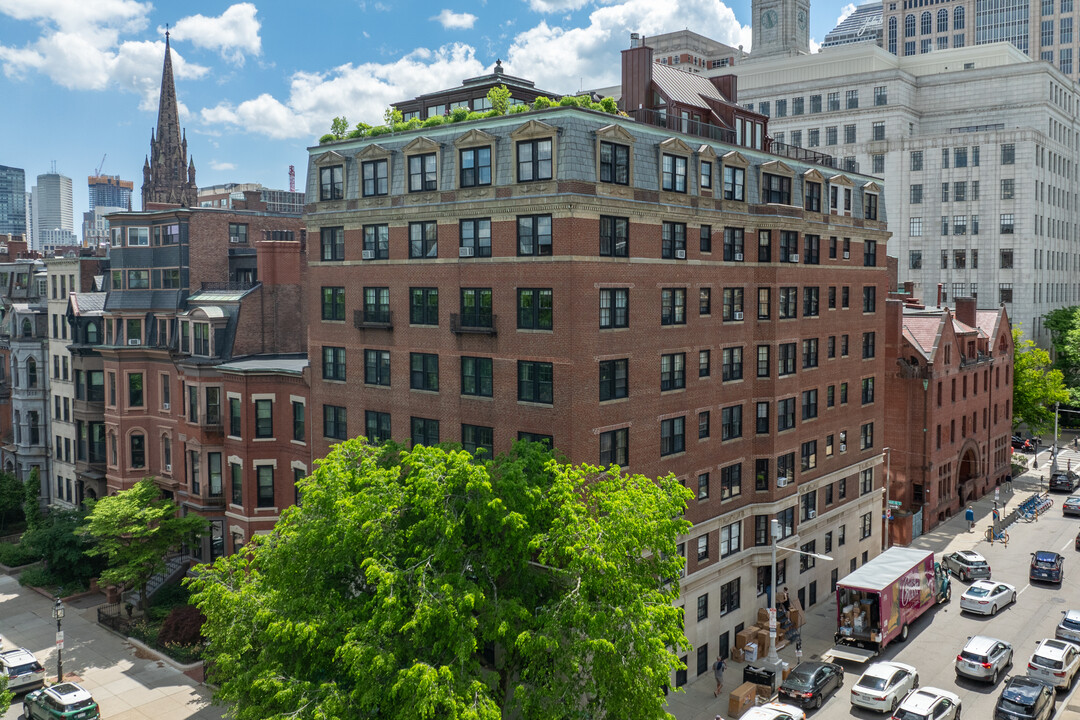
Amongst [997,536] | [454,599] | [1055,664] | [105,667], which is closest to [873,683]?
[1055,664]

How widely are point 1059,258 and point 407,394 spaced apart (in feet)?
369

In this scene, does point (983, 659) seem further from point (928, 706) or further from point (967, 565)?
point (967, 565)

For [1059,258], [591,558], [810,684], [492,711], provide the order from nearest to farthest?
1. [492,711]
2. [591,558]
3. [810,684]
4. [1059,258]

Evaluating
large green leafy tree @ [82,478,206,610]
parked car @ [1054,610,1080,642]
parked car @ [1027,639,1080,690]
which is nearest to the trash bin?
parked car @ [1027,639,1080,690]

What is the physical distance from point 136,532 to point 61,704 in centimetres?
1354

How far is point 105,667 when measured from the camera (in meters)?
46.3

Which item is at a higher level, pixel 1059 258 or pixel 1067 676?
pixel 1059 258

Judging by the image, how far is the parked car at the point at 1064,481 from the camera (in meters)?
83.1

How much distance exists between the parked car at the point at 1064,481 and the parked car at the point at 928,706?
5491cm

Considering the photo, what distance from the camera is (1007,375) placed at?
8625cm

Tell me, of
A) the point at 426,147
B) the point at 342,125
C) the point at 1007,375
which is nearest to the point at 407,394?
the point at 426,147

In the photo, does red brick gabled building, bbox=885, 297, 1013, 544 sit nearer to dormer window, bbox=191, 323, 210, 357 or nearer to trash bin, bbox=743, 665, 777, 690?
trash bin, bbox=743, 665, 777, 690

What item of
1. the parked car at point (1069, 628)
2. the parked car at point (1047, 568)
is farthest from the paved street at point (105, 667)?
the parked car at point (1047, 568)

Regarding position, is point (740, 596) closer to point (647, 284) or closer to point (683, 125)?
point (647, 284)
